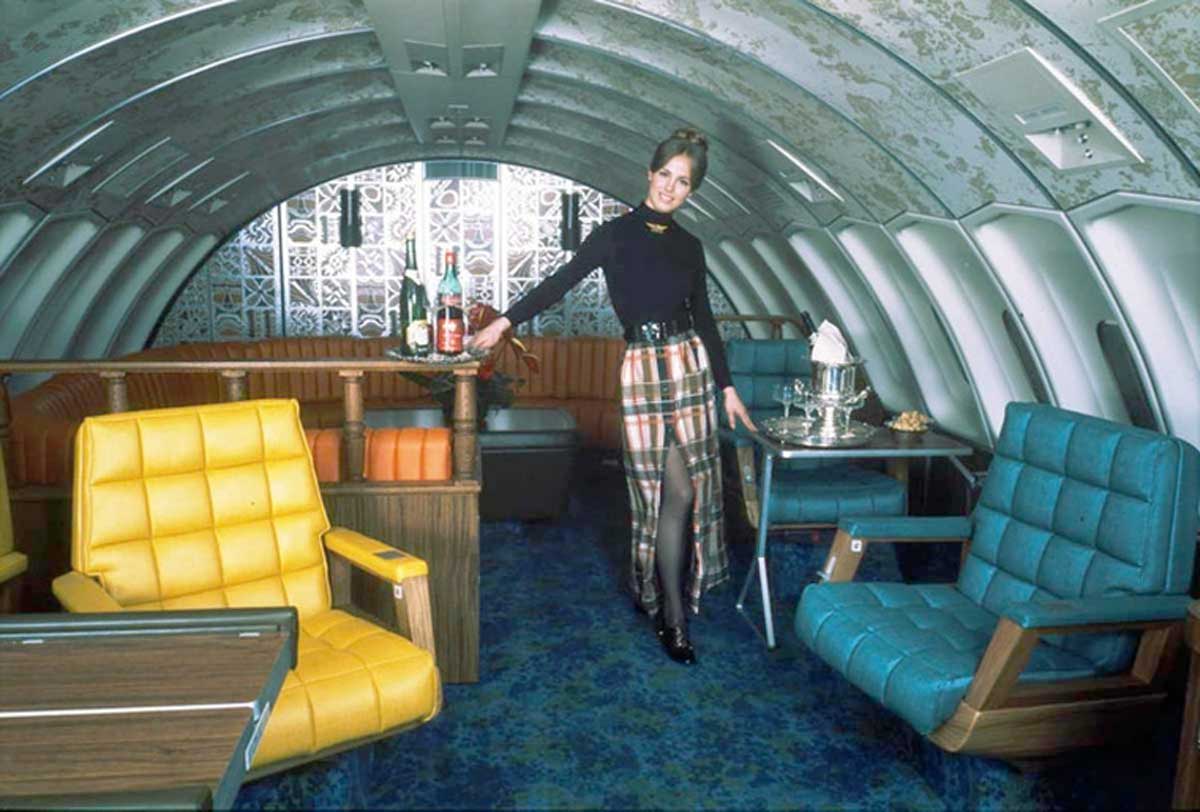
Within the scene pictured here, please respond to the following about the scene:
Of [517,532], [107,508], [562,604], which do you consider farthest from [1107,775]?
[517,532]

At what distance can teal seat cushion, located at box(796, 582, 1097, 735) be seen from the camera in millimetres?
2592

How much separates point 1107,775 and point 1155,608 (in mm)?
616

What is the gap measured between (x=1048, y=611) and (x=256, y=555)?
2.27 meters

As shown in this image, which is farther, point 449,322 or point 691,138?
point 449,322

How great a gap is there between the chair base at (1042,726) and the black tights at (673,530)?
135cm

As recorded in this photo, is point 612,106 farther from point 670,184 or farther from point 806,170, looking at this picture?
point 670,184

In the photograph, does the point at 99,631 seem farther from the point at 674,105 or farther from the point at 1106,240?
the point at 674,105

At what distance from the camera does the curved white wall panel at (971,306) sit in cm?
446

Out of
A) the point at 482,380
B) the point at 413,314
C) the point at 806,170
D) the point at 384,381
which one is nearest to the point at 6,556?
the point at 413,314

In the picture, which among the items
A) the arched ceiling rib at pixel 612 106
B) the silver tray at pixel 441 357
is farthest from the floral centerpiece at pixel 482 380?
the arched ceiling rib at pixel 612 106

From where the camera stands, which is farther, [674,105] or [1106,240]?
[674,105]

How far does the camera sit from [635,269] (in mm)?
3516

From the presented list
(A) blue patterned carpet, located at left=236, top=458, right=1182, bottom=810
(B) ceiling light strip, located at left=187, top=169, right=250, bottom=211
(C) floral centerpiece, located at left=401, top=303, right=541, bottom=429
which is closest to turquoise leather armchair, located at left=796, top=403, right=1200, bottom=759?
(A) blue patterned carpet, located at left=236, top=458, right=1182, bottom=810

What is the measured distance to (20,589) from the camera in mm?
3287
